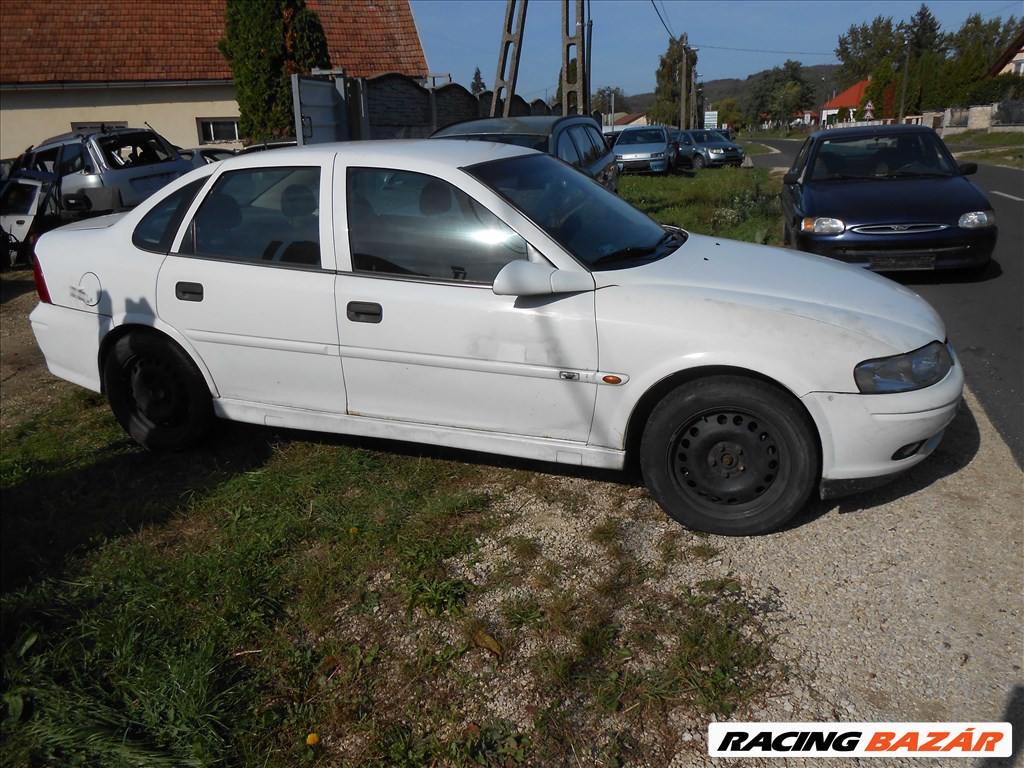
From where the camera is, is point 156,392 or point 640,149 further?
point 640,149

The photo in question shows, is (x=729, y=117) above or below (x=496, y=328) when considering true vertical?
below

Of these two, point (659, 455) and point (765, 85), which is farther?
point (765, 85)

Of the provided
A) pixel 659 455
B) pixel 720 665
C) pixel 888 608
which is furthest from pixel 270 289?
pixel 888 608

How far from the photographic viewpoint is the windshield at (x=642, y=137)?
24.0 m

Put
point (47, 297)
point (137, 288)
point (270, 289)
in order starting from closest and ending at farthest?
1. point (270, 289)
2. point (137, 288)
3. point (47, 297)

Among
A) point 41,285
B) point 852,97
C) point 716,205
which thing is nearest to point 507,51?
point 716,205

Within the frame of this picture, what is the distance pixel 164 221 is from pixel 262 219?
63 cm

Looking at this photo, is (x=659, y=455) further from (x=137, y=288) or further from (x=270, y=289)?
(x=137, y=288)

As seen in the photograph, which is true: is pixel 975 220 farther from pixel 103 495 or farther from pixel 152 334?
pixel 103 495

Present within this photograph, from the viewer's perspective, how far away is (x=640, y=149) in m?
23.4

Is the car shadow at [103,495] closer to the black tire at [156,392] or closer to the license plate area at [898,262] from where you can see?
the black tire at [156,392]

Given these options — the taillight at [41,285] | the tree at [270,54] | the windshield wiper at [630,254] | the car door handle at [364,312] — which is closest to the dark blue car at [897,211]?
the windshield wiper at [630,254]

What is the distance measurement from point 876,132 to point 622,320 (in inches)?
265

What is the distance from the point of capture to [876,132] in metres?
8.98
